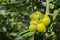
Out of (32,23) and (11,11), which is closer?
(32,23)

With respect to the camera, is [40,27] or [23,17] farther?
[23,17]

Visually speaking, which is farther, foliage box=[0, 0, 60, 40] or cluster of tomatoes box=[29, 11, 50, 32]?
foliage box=[0, 0, 60, 40]

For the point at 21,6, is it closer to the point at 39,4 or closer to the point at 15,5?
the point at 15,5

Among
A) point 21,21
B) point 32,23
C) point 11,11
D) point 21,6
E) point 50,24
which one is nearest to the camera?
point 32,23

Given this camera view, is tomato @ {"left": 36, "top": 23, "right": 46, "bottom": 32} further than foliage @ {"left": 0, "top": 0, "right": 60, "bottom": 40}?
No

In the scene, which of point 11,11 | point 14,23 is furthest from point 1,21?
point 11,11

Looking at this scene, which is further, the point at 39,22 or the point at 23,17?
the point at 23,17

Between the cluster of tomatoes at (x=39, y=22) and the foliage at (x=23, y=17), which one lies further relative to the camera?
the foliage at (x=23, y=17)

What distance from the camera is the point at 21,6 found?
1.89 m

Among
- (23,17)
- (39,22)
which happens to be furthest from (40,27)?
(23,17)

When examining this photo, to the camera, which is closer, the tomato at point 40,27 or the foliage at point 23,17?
the tomato at point 40,27

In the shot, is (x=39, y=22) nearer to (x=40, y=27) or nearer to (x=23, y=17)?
(x=40, y=27)

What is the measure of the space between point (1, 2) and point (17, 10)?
0.17m

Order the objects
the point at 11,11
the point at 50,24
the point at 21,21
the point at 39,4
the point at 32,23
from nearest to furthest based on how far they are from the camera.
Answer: the point at 32,23, the point at 50,24, the point at 39,4, the point at 11,11, the point at 21,21
